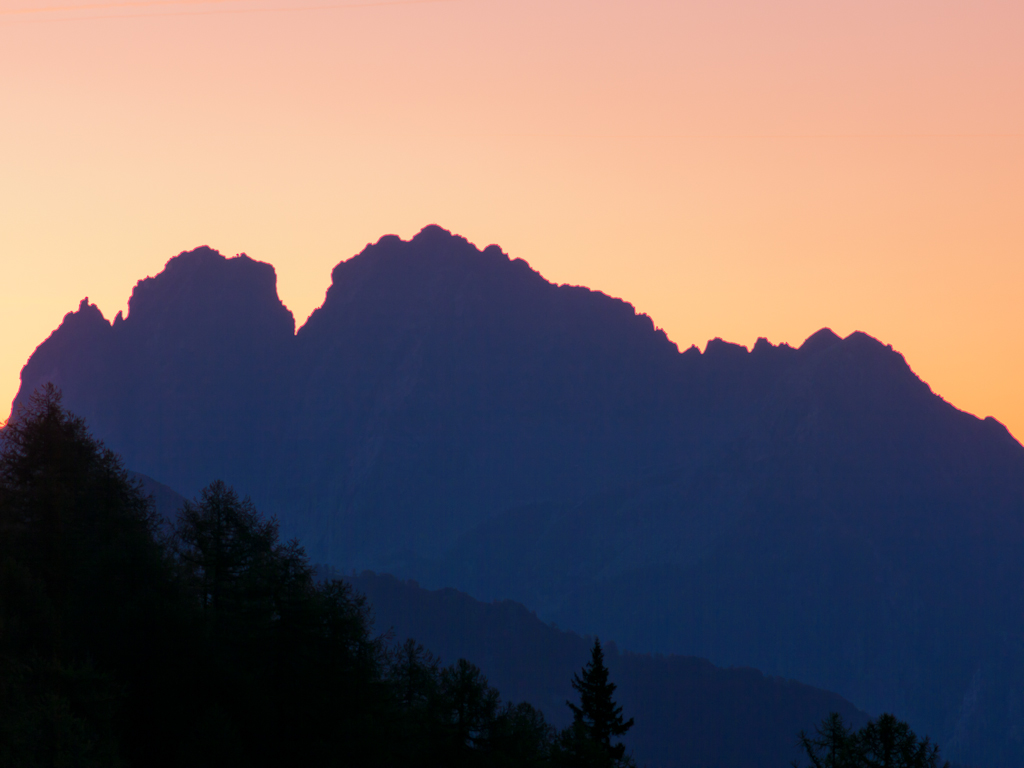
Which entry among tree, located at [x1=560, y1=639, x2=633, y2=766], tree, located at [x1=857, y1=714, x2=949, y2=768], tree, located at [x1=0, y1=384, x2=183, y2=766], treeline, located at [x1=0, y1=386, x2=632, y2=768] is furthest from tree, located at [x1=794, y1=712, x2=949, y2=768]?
tree, located at [x1=0, y1=384, x2=183, y2=766]

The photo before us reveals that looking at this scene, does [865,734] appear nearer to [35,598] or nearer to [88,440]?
[35,598]

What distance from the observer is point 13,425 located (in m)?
46.5

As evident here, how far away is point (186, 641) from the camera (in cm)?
4178

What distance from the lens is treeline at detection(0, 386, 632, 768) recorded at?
37906 mm

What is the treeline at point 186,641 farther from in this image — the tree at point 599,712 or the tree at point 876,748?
the tree at point 876,748

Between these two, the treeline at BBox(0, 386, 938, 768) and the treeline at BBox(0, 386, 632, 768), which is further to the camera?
the treeline at BBox(0, 386, 938, 768)

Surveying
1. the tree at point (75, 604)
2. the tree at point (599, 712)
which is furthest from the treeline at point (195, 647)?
the tree at point (599, 712)

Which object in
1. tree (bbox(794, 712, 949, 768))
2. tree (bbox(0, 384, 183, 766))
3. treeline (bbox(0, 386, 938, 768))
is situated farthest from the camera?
tree (bbox(794, 712, 949, 768))

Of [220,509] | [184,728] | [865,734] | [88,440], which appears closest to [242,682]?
[184,728]

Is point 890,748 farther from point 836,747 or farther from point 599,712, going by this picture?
point 599,712

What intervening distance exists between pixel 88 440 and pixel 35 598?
12767 mm

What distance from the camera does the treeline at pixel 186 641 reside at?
37906 millimetres

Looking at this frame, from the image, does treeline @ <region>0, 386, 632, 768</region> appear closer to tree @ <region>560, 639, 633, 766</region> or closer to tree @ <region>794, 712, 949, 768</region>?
tree @ <region>560, 639, 633, 766</region>

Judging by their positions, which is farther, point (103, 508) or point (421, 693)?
point (421, 693)
